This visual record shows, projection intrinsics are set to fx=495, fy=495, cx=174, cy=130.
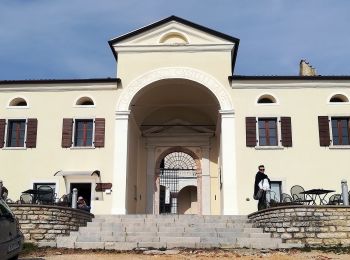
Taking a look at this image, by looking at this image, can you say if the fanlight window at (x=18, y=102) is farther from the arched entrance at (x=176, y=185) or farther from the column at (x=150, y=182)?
the arched entrance at (x=176, y=185)

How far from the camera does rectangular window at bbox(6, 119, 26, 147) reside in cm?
2253

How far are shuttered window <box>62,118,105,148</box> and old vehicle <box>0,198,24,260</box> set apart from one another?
1283cm

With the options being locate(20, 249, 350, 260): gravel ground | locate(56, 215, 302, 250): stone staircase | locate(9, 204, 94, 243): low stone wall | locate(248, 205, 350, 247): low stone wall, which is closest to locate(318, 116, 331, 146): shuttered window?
locate(56, 215, 302, 250): stone staircase

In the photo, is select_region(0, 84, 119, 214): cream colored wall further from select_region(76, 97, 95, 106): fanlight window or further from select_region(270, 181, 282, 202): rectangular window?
select_region(270, 181, 282, 202): rectangular window

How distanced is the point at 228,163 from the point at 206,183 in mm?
4568

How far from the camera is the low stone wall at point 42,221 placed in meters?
15.4

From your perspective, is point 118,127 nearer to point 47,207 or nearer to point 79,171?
point 79,171

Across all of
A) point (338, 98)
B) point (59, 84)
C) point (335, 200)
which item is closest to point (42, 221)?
point (59, 84)

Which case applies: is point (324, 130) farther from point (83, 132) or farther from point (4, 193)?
point (4, 193)

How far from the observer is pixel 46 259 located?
12422 mm

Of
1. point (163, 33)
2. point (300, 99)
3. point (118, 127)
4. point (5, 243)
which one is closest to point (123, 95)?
point (118, 127)

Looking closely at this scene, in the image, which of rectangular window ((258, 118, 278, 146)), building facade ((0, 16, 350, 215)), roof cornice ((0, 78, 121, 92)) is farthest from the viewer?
roof cornice ((0, 78, 121, 92))

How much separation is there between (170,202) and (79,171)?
21953 millimetres

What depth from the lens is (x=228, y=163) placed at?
71.1ft
